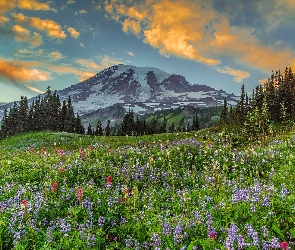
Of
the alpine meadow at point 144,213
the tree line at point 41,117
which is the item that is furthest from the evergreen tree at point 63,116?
the alpine meadow at point 144,213

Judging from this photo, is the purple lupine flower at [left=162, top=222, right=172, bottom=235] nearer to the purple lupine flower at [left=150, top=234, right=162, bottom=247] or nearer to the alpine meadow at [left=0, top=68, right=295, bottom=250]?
the alpine meadow at [left=0, top=68, right=295, bottom=250]

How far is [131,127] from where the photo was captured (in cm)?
10794

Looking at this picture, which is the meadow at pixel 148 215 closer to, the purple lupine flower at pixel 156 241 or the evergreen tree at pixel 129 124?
the purple lupine flower at pixel 156 241

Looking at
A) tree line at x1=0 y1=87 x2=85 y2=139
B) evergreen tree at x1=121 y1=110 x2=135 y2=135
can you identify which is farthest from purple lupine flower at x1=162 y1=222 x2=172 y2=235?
evergreen tree at x1=121 y1=110 x2=135 y2=135

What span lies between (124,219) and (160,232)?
1376mm

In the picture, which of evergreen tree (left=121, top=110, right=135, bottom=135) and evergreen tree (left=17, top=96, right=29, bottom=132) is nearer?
evergreen tree (left=17, top=96, right=29, bottom=132)

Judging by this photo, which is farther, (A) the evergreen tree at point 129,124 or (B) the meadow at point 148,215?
(A) the evergreen tree at point 129,124

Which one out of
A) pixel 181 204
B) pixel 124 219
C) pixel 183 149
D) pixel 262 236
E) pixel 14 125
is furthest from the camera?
pixel 14 125

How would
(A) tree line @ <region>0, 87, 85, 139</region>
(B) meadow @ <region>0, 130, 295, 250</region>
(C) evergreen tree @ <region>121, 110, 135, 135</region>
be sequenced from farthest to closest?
1. (C) evergreen tree @ <region>121, 110, 135, 135</region>
2. (A) tree line @ <region>0, 87, 85, 139</region>
3. (B) meadow @ <region>0, 130, 295, 250</region>

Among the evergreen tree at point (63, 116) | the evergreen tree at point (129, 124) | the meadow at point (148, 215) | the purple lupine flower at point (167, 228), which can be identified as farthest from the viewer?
the evergreen tree at point (129, 124)

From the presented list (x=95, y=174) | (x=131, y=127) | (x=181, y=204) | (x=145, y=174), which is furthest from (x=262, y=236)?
(x=131, y=127)

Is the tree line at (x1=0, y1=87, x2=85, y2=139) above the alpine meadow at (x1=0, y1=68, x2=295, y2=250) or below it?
above

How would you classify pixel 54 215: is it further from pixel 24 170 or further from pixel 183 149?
pixel 183 149

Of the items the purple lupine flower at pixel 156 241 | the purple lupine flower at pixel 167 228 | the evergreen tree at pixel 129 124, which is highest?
the evergreen tree at pixel 129 124
